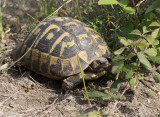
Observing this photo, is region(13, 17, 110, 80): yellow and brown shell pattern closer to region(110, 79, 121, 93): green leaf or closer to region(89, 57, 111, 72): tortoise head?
region(89, 57, 111, 72): tortoise head

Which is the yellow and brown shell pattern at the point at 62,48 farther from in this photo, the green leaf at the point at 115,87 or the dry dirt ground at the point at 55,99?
the green leaf at the point at 115,87

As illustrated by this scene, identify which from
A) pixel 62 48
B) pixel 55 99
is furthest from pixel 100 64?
pixel 55 99

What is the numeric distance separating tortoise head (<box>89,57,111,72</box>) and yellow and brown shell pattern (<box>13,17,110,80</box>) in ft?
0.23

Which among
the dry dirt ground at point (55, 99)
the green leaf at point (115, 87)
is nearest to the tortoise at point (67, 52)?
the dry dirt ground at point (55, 99)

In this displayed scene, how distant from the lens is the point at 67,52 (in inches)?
115

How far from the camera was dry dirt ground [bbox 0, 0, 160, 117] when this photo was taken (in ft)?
7.78

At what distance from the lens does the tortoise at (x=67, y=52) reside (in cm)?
288

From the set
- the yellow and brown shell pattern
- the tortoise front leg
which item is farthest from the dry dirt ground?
the yellow and brown shell pattern

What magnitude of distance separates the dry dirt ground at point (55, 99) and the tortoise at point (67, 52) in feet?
0.57

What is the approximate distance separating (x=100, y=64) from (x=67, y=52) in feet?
1.66

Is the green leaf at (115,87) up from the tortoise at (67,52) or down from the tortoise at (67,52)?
down

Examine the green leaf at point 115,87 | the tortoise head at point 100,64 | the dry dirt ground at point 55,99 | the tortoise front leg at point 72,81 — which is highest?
the tortoise head at point 100,64

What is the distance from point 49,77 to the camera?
311 cm

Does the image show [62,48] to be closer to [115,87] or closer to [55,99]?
[55,99]
